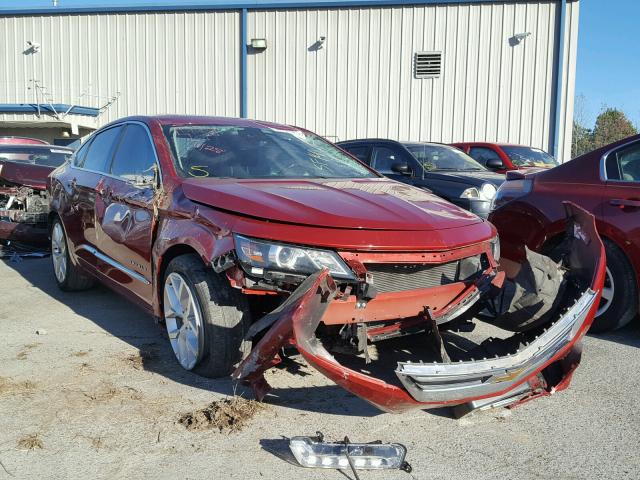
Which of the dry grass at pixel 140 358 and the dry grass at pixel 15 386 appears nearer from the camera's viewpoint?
the dry grass at pixel 15 386

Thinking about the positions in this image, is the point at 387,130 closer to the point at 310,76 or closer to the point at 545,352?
the point at 310,76

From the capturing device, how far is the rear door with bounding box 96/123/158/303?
3826mm

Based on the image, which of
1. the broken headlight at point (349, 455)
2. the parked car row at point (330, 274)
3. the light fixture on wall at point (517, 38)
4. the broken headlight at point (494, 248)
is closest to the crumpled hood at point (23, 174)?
the parked car row at point (330, 274)

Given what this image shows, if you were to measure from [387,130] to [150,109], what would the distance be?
835 cm

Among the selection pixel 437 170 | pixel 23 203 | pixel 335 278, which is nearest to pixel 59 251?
pixel 23 203

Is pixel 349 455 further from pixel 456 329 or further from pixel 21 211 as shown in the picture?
pixel 21 211

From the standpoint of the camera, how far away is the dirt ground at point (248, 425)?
2.58m

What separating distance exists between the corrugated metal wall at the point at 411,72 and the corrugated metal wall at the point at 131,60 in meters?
1.16

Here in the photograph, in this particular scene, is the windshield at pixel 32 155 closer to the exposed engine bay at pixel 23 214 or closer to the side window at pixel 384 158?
the exposed engine bay at pixel 23 214

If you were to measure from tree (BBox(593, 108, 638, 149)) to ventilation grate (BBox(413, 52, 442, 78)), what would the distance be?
28026mm

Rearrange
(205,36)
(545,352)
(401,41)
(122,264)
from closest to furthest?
1. (545,352)
2. (122,264)
3. (401,41)
4. (205,36)

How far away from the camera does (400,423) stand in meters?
3.01

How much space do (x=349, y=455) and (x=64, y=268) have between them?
3975 millimetres

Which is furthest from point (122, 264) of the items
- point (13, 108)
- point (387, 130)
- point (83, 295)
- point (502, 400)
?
point (13, 108)
